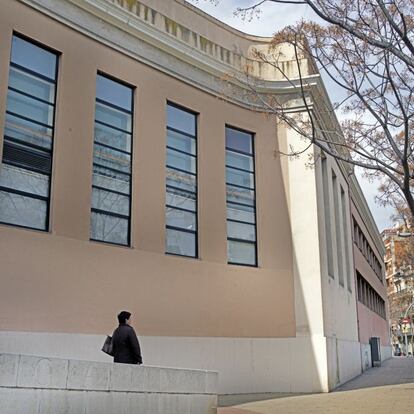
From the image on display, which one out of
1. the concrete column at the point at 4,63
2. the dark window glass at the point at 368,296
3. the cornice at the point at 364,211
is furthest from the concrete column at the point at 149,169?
the dark window glass at the point at 368,296

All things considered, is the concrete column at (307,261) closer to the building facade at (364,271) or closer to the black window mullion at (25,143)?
the black window mullion at (25,143)

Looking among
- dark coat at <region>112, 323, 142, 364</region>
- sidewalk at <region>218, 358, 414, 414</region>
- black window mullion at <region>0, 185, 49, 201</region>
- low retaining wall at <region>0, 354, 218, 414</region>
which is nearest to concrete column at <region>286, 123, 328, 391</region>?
sidewalk at <region>218, 358, 414, 414</region>

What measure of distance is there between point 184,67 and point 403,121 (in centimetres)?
650

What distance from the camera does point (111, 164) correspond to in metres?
13.6

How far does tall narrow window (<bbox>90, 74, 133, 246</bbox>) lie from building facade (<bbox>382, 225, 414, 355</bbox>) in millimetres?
7472

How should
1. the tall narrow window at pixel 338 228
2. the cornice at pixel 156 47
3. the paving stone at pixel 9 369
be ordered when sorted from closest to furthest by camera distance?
the paving stone at pixel 9 369 < the cornice at pixel 156 47 < the tall narrow window at pixel 338 228

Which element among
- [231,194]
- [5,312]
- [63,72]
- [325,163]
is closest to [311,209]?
[231,194]

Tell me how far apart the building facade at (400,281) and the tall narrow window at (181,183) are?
18.8 ft

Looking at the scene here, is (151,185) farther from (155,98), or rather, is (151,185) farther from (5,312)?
(5,312)

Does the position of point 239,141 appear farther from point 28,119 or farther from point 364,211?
point 364,211

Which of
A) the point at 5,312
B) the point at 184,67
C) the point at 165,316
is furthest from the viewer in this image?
the point at 184,67

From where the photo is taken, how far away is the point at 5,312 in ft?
34.9

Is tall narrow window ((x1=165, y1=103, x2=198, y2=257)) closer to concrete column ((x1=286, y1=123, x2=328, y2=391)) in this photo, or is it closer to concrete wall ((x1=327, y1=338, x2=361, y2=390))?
concrete column ((x1=286, y1=123, x2=328, y2=391))

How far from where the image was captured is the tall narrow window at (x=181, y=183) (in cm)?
1484
